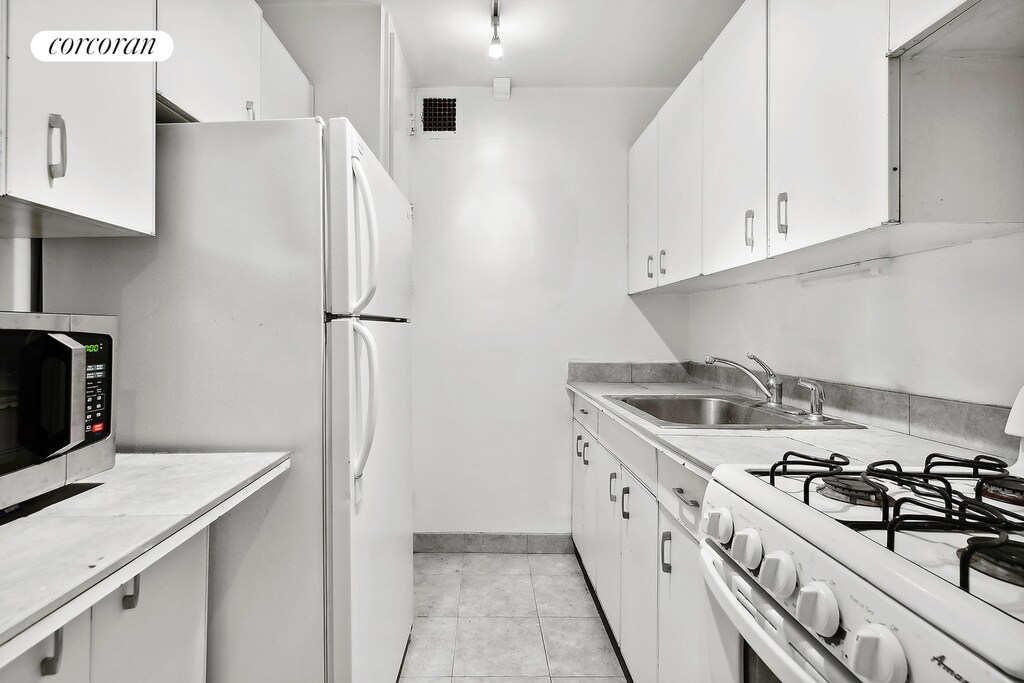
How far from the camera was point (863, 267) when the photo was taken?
1493 mm

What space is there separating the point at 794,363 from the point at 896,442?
0.66 meters

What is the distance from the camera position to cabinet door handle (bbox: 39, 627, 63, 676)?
0.73 meters

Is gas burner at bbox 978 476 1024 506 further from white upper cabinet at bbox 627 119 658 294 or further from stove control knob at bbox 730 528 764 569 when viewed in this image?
white upper cabinet at bbox 627 119 658 294

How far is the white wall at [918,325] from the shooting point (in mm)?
1099

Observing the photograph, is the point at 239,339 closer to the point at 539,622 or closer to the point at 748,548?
the point at 748,548

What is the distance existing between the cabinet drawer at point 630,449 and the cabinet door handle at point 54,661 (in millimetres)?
1276

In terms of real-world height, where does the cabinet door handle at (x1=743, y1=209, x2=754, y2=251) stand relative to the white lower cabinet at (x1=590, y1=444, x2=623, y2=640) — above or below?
above

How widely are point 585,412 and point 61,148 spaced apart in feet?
6.84

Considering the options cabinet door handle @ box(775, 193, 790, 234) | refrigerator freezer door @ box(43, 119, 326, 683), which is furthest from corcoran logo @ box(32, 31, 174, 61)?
cabinet door handle @ box(775, 193, 790, 234)

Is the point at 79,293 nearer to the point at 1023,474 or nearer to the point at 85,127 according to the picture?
the point at 85,127

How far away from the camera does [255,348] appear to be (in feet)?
4.08

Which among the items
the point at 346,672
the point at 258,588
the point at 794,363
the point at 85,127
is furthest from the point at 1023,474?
the point at 85,127

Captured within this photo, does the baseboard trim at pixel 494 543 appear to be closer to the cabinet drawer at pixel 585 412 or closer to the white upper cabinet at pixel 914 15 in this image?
the cabinet drawer at pixel 585 412

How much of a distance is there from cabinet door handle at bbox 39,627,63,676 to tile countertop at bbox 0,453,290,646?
144 mm
